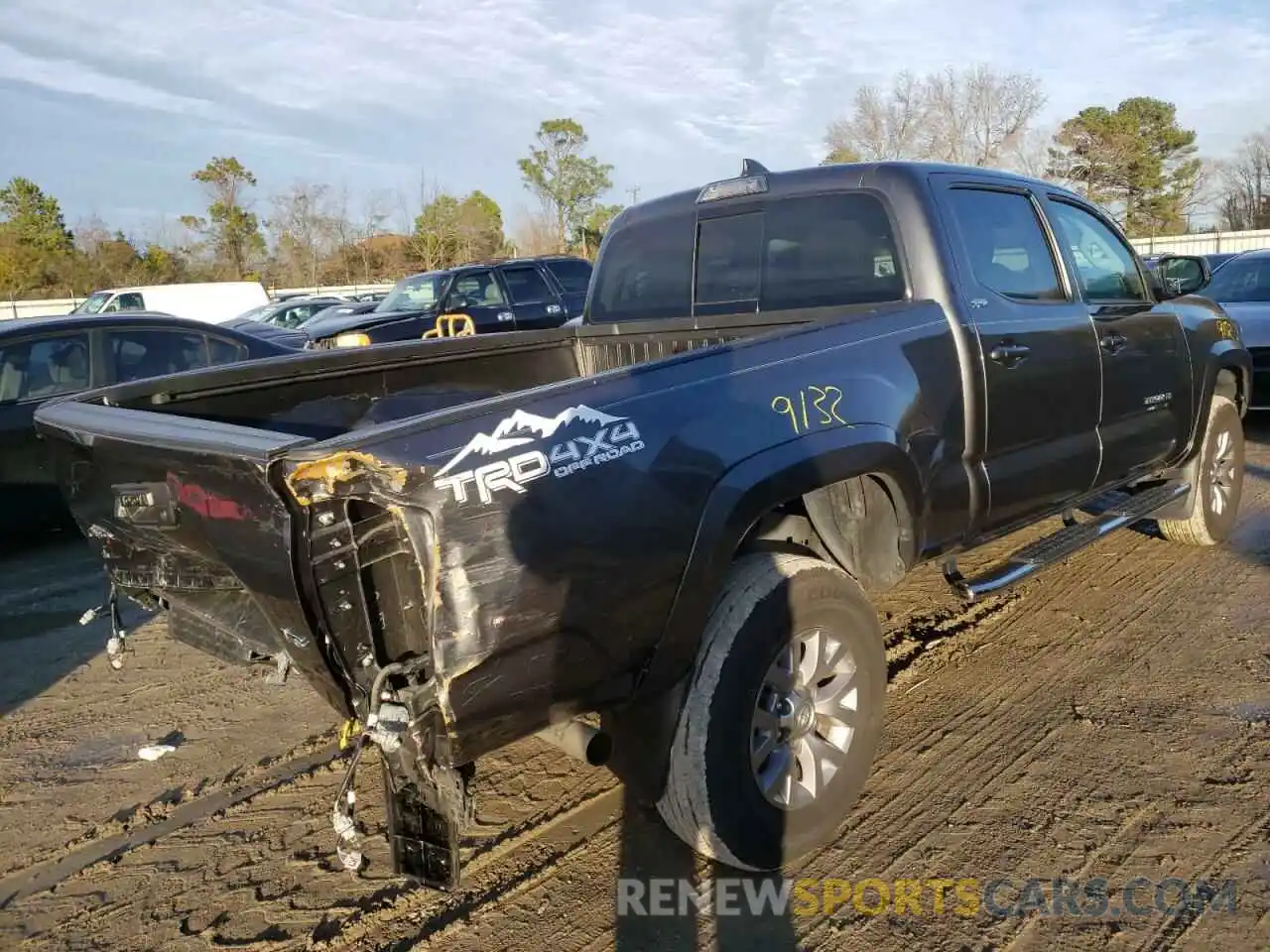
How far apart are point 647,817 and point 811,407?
1.50 meters

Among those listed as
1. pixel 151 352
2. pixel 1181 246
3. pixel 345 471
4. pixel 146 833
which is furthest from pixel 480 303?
pixel 1181 246

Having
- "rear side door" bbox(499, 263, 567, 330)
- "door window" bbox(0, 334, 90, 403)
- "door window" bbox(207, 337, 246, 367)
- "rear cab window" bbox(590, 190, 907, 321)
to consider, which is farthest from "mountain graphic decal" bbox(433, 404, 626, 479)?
"rear side door" bbox(499, 263, 567, 330)

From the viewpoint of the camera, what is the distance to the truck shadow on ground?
500 cm

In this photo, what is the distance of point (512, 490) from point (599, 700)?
2.14 feet

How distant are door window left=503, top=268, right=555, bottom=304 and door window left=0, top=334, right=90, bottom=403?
250 inches

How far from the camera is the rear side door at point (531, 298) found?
12742mm

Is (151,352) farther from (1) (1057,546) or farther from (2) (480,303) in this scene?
(1) (1057,546)

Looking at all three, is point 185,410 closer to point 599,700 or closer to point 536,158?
point 599,700

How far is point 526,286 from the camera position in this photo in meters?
12.9

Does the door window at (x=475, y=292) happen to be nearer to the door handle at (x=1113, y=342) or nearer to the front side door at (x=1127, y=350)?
the front side door at (x=1127, y=350)

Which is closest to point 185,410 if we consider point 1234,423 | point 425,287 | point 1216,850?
point 1216,850

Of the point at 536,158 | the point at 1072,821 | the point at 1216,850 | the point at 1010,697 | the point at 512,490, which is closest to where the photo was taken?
the point at 512,490

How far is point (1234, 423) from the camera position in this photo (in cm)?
586

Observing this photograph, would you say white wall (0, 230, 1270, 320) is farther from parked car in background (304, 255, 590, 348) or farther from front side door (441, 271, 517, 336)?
front side door (441, 271, 517, 336)
